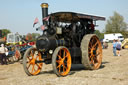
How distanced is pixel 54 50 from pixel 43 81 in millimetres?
1428

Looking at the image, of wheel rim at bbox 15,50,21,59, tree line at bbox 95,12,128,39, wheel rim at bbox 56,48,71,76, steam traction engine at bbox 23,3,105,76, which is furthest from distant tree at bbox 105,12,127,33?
wheel rim at bbox 56,48,71,76

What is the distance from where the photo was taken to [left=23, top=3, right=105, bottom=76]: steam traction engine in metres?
6.20

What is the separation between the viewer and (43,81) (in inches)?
206

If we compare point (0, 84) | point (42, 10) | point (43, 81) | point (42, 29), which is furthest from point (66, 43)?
point (42, 10)

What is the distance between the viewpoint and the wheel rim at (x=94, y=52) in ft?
24.0

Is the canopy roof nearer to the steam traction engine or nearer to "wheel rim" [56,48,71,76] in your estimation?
the steam traction engine

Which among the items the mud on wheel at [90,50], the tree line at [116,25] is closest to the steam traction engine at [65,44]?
the mud on wheel at [90,50]

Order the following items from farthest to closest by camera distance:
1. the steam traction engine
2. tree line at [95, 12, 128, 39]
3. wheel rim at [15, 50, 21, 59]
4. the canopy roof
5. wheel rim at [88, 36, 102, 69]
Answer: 1. tree line at [95, 12, 128, 39]
2. wheel rim at [15, 50, 21, 59]
3. wheel rim at [88, 36, 102, 69]
4. the canopy roof
5. the steam traction engine

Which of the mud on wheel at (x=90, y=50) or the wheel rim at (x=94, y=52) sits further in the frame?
the wheel rim at (x=94, y=52)

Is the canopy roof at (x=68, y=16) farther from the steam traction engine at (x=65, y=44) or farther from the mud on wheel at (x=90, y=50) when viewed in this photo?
the mud on wheel at (x=90, y=50)

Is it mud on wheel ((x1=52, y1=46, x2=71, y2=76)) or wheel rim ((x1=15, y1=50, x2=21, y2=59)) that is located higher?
mud on wheel ((x1=52, y1=46, x2=71, y2=76))

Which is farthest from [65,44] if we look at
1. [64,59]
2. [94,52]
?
[94,52]

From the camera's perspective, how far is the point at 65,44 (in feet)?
22.4

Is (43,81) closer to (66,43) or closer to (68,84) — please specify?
(68,84)
